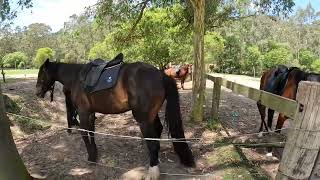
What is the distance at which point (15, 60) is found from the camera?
240 feet

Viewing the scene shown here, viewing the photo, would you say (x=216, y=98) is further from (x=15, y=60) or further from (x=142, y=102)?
(x=15, y=60)

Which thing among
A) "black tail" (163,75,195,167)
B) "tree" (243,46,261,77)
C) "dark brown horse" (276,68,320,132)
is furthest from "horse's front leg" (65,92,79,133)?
→ "tree" (243,46,261,77)

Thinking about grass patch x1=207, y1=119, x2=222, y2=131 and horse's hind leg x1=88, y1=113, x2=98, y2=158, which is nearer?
horse's hind leg x1=88, y1=113, x2=98, y2=158

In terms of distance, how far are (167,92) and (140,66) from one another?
558mm

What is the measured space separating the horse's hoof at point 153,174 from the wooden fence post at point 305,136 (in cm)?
279

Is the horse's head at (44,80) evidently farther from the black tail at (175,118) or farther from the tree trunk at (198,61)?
the tree trunk at (198,61)

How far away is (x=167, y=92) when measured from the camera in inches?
217

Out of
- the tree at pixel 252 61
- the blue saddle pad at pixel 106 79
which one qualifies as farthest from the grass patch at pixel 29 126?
the tree at pixel 252 61

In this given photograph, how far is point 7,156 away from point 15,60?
74.2 metres

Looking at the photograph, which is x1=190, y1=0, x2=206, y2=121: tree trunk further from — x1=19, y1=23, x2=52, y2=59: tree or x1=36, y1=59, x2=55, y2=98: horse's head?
x1=19, y1=23, x2=52, y2=59: tree

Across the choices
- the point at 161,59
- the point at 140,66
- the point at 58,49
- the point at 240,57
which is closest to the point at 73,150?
the point at 140,66

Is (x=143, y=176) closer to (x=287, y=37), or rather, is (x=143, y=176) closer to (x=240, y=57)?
(x=240, y=57)

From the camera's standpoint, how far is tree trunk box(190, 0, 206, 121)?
8711mm

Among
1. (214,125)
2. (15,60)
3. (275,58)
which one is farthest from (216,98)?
(15,60)
